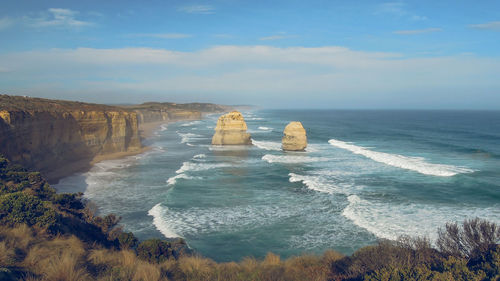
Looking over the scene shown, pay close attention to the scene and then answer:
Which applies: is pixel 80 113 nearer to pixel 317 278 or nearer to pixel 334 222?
pixel 334 222

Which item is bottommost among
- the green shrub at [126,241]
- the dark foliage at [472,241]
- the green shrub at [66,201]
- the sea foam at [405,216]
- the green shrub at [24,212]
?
the sea foam at [405,216]

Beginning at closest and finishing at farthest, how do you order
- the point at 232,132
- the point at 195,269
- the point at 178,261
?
the point at 195,269
the point at 178,261
the point at 232,132

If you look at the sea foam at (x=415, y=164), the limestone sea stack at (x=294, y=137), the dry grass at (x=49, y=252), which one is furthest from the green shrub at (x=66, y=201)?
the limestone sea stack at (x=294, y=137)

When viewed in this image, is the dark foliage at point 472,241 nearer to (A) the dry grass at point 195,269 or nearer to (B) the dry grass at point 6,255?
(A) the dry grass at point 195,269

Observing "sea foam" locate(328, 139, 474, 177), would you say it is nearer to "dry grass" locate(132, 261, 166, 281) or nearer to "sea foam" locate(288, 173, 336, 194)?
"sea foam" locate(288, 173, 336, 194)

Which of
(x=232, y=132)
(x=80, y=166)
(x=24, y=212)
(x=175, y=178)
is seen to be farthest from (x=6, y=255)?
(x=232, y=132)

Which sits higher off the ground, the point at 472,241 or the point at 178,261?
the point at 472,241

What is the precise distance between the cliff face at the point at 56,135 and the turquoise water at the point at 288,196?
3070 mm

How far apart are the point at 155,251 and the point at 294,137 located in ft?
106

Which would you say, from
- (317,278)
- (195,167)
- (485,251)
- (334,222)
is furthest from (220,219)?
(195,167)

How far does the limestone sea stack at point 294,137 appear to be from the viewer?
4297cm

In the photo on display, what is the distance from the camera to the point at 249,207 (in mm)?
21453

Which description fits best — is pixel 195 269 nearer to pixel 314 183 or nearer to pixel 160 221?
pixel 160 221

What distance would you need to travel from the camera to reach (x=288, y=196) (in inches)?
935
